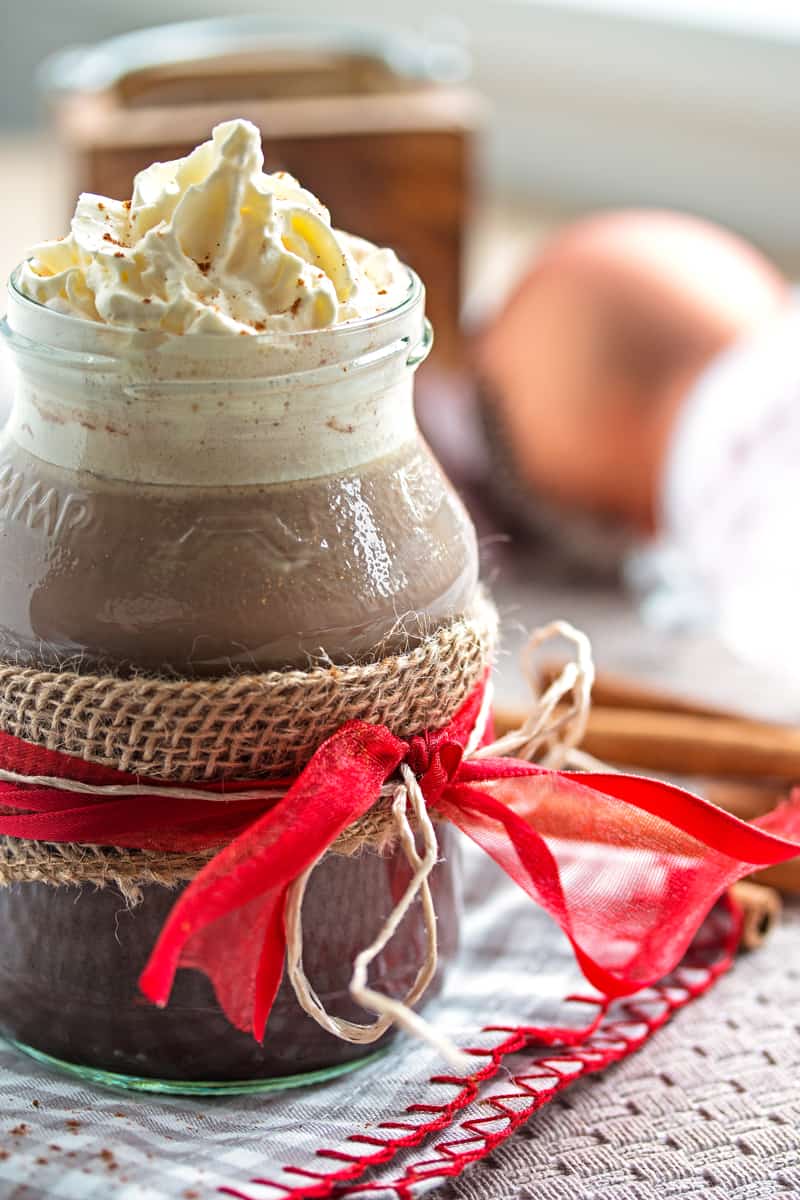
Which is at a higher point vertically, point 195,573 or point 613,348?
point 195,573

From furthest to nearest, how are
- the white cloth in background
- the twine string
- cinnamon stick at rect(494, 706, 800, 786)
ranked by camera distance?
the white cloth in background, cinnamon stick at rect(494, 706, 800, 786), the twine string

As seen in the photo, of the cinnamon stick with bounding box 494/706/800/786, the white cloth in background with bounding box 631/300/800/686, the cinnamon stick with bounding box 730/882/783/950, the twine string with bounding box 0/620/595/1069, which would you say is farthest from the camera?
the white cloth in background with bounding box 631/300/800/686

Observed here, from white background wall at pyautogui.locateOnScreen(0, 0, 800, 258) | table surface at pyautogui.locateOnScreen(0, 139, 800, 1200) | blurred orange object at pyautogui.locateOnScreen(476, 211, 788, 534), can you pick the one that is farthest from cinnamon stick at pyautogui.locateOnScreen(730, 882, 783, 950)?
white background wall at pyautogui.locateOnScreen(0, 0, 800, 258)

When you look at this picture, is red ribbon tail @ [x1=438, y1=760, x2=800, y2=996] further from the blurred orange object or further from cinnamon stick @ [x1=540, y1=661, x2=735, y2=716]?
the blurred orange object

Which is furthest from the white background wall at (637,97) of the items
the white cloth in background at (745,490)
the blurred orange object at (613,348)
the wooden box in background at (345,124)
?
the white cloth in background at (745,490)

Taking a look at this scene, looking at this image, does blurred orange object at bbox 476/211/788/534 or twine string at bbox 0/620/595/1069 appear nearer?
twine string at bbox 0/620/595/1069

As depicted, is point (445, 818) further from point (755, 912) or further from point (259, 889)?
point (755, 912)

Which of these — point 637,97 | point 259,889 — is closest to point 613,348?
point 259,889

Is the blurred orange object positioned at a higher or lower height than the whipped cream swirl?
lower

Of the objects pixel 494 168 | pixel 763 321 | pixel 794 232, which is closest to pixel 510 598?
pixel 763 321
